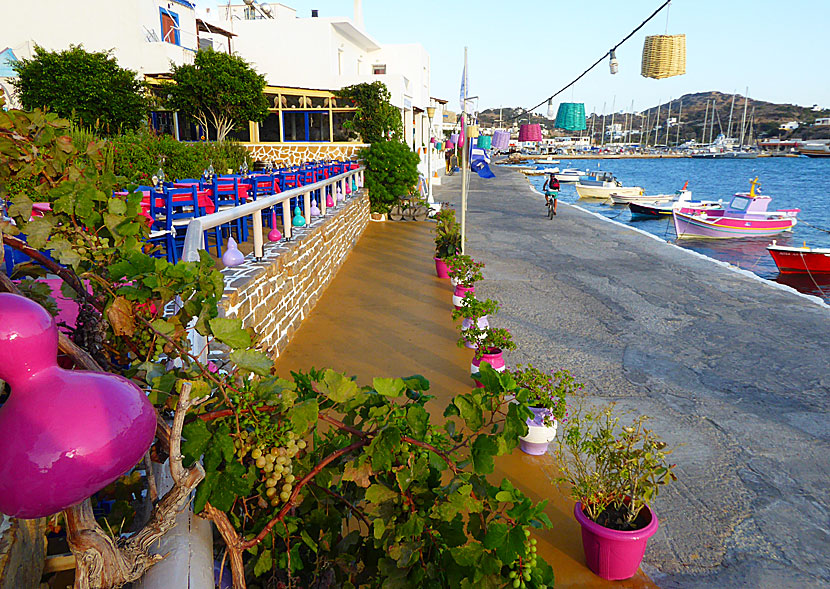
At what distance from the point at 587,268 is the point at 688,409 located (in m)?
6.59

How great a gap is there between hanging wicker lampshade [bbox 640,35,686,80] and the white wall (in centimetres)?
1981

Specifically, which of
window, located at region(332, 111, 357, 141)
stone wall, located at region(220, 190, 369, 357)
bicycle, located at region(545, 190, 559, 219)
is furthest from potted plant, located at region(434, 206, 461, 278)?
window, located at region(332, 111, 357, 141)

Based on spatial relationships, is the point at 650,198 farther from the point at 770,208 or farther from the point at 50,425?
the point at 50,425

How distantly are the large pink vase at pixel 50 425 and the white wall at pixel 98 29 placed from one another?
74.4ft

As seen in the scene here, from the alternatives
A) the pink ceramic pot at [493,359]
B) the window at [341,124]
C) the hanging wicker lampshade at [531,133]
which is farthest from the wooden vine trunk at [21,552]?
the window at [341,124]

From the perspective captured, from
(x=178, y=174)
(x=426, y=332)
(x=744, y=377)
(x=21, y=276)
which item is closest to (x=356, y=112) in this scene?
(x=178, y=174)

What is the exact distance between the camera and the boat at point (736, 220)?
879 inches

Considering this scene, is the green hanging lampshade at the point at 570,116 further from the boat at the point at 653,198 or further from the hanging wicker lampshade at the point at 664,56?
the boat at the point at 653,198

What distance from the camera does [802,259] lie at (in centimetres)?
1599

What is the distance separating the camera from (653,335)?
782 centimetres

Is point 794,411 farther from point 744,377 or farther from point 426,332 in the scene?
point 426,332

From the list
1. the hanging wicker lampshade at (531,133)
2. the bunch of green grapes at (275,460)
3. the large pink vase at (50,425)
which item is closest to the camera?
the large pink vase at (50,425)

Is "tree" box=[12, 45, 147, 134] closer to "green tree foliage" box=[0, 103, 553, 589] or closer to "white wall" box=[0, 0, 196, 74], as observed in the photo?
"white wall" box=[0, 0, 196, 74]

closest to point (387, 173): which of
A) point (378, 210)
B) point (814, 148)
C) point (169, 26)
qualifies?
point (378, 210)
